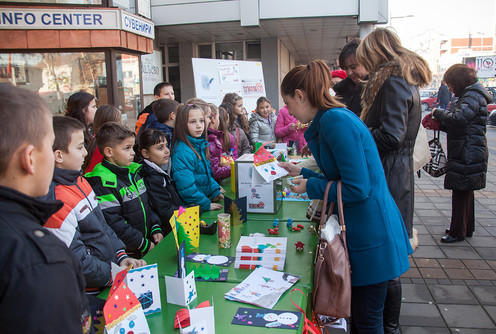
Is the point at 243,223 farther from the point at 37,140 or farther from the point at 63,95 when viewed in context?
the point at 63,95

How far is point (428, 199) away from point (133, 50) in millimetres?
5691

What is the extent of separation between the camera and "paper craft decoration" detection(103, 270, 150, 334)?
1246mm

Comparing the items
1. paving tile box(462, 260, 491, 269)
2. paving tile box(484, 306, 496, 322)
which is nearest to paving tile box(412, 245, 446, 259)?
paving tile box(462, 260, 491, 269)

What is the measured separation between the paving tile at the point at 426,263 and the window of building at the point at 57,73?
5.49m

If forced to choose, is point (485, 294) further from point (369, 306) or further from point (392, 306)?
point (369, 306)

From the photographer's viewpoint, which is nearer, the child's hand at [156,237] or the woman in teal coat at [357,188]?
the woman in teal coat at [357,188]

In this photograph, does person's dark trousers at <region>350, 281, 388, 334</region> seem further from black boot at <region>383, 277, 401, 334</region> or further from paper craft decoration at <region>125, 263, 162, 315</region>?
paper craft decoration at <region>125, 263, 162, 315</region>

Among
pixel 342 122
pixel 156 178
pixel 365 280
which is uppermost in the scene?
pixel 342 122

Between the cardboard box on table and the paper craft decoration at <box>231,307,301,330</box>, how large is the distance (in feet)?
4.38

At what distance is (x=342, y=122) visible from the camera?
5.82 ft

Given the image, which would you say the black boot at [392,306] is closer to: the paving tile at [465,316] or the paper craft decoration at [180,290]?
the paving tile at [465,316]

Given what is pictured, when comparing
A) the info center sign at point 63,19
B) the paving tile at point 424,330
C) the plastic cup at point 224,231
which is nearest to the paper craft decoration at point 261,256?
the plastic cup at point 224,231

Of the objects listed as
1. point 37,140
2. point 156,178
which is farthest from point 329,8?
point 37,140

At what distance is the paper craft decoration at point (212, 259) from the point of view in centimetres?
201
